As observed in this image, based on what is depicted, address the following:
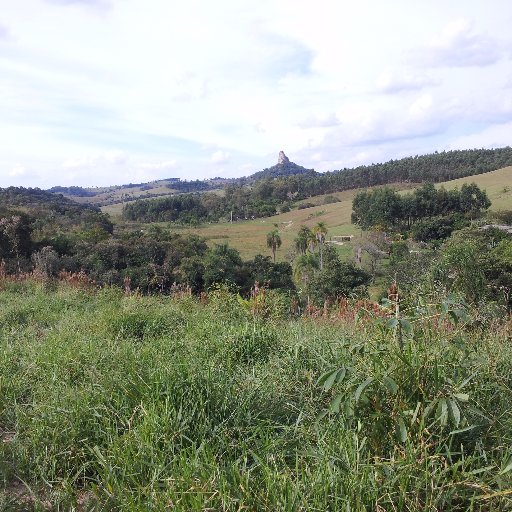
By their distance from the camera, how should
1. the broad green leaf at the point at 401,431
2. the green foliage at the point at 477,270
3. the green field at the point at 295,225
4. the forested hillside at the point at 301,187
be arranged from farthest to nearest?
the forested hillside at the point at 301,187, the green field at the point at 295,225, the green foliage at the point at 477,270, the broad green leaf at the point at 401,431

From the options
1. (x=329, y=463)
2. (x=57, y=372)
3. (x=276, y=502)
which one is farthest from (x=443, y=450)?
(x=57, y=372)

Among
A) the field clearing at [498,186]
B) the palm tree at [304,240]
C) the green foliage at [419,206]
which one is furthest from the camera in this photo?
the field clearing at [498,186]

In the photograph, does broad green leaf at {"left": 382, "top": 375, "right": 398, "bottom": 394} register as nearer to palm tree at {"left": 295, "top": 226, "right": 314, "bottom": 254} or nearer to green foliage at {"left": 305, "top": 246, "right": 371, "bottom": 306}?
green foliage at {"left": 305, "top": 246, "right": 371, "bottom": 306}

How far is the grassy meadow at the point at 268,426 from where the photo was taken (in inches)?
72.5

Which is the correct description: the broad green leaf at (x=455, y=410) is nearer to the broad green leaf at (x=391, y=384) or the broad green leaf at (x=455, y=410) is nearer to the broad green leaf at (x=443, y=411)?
the broad green leaf at (x=443, y=411)

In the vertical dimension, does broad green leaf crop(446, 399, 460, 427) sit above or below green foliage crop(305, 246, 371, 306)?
above

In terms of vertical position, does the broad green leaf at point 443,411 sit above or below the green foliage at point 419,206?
above

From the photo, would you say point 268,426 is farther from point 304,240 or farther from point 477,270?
point 304,240

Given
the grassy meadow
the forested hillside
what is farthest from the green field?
the grassy meadow

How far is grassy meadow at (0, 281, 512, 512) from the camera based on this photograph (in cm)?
184

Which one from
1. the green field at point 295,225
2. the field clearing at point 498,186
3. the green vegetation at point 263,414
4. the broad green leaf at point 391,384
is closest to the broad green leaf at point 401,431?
the green vegetation at point 263,414

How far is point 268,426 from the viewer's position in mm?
2295

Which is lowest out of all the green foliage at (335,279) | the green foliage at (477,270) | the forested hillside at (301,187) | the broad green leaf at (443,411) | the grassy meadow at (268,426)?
the green foliage at (335,279)

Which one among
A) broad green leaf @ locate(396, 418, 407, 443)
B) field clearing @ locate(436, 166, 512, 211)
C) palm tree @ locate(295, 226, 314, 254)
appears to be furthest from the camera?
field clearing @ locate(436, 166, 512, 211)
